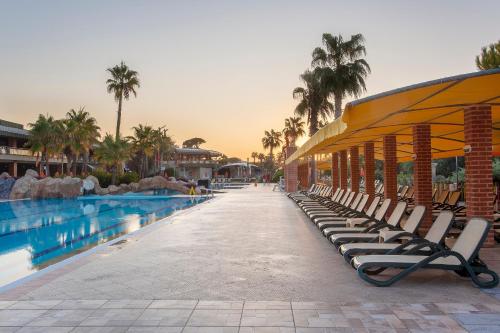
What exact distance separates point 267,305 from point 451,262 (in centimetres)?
240

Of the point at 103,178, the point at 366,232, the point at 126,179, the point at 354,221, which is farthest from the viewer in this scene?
the point at 126,179

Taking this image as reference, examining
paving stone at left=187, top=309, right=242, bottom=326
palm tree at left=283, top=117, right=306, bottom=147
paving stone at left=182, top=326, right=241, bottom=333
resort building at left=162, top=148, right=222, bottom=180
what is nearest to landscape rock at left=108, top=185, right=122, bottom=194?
palm tree at left=283, top=117, right=306, bottom=147

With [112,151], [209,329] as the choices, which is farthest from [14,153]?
[209,329]

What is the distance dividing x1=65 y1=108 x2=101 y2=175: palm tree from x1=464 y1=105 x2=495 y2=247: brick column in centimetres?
4103

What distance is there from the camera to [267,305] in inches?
173

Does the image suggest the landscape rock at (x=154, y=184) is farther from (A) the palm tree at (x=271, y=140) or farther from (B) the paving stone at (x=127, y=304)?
(A) the palm tree at (x=271, y=140)

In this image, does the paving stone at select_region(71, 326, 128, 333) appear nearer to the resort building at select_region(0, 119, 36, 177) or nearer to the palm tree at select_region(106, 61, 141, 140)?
the resort building at select_region(0, 119, 36, 177)

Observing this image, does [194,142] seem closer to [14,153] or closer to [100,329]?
[14,153]

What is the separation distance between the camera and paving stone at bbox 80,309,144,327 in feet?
12.7

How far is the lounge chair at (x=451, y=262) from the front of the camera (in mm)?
4965

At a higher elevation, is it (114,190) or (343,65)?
(343,65)

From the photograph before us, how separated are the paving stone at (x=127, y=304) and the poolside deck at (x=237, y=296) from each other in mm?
11

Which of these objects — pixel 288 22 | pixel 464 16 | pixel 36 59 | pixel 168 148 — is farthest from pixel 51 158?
pixel 464 16

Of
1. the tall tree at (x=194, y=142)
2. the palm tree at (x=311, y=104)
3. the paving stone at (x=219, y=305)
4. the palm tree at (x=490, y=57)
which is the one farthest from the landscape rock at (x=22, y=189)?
the tall tree at (x=194, y=142)
